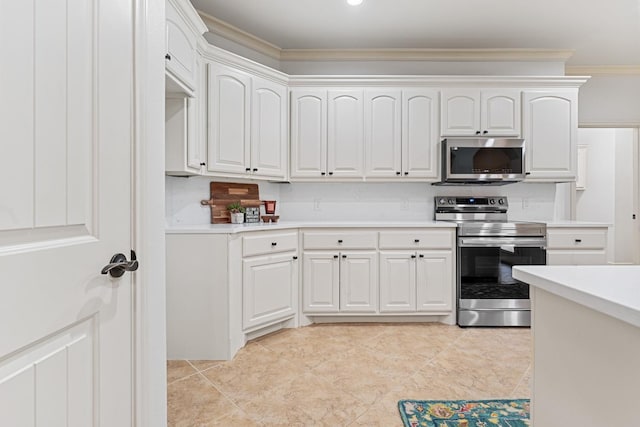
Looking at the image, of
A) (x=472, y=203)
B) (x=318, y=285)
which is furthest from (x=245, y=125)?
(x=472, y=203)

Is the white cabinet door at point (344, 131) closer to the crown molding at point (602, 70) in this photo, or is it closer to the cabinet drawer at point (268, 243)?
the cabinet drawer at point (268, 243)

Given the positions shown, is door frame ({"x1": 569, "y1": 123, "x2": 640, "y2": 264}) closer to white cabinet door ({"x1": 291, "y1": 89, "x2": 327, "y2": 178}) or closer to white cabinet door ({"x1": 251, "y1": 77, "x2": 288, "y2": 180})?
white cabinet door ({"x1": 291, "y1": 89, "x2": 327, "y2": 178})

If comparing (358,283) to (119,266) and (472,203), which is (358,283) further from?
(119,266)

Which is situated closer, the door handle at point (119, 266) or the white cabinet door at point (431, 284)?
the door handle at point (119, 266)

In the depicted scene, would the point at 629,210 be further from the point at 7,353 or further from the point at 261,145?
the point at 7,353

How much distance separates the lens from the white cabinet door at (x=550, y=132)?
344cm

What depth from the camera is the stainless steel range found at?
3102 mm

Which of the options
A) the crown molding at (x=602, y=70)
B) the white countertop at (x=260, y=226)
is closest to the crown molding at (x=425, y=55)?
the crown molding at (x=602, y=70)

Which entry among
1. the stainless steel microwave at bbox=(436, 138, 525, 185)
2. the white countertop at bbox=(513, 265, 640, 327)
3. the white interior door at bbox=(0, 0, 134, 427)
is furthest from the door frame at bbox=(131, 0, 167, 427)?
the stainless steel microwave at bbox=(436, 138, 525, 185)

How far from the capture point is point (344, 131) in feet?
11.2

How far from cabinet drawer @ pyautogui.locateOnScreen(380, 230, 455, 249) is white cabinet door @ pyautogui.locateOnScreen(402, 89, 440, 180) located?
63 cm

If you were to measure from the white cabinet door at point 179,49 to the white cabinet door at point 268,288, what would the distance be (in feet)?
4.42

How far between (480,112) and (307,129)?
1.71 meters

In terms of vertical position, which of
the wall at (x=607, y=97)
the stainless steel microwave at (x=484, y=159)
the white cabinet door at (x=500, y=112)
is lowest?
the stainless steel microwave at (x=484, y=159)
